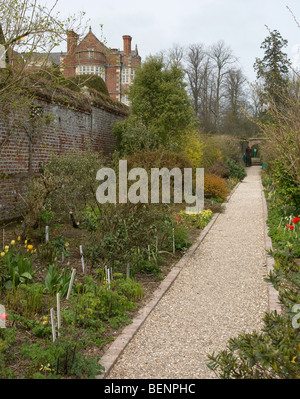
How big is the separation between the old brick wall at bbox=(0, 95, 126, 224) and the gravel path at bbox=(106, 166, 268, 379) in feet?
11.0

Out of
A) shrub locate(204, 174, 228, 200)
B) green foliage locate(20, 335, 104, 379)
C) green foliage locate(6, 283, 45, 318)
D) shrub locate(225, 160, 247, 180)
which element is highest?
shrub locate(225, 160, 247, 180)

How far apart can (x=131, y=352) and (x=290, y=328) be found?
1.53 m

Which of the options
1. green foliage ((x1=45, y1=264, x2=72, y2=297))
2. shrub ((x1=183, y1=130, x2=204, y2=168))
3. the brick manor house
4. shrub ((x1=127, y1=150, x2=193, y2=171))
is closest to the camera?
green foliage ((x1=45, y1=264, x2=72, y2=297))

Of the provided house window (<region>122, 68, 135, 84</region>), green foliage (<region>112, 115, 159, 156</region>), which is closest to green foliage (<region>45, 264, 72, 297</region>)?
green foliage (<region>112, 115, 159, 156</region>)

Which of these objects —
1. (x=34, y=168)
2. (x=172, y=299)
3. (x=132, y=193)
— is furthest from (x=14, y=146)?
(x=172, y=299)

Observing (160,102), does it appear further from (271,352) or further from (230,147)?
(230,147)

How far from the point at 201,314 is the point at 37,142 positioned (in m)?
6.34

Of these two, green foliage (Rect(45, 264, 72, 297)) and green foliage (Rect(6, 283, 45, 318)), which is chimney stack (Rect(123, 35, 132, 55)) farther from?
green foliage (Rect(6, 283, 45, 318))

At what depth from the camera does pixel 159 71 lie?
46.1 feet

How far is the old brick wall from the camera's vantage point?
26.6ft

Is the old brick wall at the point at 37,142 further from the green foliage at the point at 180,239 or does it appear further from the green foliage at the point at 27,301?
the green foliage at the point at 27,301

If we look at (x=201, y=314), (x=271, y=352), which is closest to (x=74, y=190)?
(x=201, y=314)

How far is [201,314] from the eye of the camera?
4391mm
